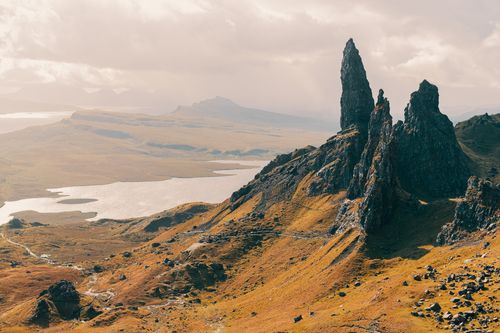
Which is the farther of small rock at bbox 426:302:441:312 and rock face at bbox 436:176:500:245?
rock face at bbox 436:176:500:245

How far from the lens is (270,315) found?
19138 cm

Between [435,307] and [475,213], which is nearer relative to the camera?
[435,307]

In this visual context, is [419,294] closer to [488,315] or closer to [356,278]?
[488,315]

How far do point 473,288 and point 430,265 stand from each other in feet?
112

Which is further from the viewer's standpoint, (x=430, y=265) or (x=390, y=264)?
(x=390, y=264)

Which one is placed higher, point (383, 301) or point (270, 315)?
point (383, 301)

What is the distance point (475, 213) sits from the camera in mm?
192375

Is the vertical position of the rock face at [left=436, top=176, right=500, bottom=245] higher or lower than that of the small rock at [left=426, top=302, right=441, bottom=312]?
higher

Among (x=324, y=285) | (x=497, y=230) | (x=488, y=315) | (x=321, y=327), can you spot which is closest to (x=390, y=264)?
(x=324, y=285)

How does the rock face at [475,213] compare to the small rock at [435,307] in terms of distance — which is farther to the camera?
the rock face at [475,213]

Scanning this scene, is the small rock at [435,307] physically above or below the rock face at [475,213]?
below

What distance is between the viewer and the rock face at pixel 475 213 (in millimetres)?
188000

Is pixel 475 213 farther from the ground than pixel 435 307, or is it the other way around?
pixel 475 213

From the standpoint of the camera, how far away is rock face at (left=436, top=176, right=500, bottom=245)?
617 feet
